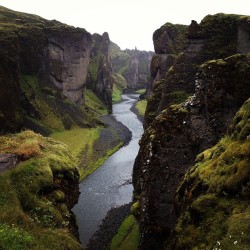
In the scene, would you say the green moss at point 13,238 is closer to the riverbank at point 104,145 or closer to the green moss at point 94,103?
the riverbank at point 104,145

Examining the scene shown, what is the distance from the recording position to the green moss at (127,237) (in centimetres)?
4056

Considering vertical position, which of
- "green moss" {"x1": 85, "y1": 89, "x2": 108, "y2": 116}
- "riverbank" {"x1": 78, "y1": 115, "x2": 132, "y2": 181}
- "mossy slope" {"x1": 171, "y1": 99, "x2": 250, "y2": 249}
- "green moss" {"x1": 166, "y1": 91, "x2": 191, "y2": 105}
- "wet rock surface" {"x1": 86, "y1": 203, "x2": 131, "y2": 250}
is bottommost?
"wet rock surface" {"x1": 86, "y1": 203, "x2": 131, "y2": 250}

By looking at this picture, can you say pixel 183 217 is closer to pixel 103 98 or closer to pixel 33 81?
pixel 33 81

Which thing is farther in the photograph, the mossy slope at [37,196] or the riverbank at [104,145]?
the riverbank at [104,145]

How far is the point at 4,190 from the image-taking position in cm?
2955

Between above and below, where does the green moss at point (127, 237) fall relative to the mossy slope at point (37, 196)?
below

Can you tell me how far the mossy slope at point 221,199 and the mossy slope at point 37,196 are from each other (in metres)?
10.8

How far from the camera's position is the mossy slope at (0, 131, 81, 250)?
2567 centimetres

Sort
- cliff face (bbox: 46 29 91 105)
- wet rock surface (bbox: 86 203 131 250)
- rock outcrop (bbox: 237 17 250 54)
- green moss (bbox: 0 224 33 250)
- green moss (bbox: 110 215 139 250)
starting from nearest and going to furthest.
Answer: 1. green moss (bbox: 0 224 33 250)
2. green moss (bbox: 110 215 139 250)
3. wet rock surface (bbox: 86 203 131 250)
4. rock outcrop (bbox: 237 17 250 54)
5. cliff face (bbox: 46 29 91 105)

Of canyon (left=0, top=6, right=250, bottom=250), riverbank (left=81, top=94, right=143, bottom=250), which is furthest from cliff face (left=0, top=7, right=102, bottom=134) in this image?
riverbank (left=81, top=94, right=143, bottom=250)

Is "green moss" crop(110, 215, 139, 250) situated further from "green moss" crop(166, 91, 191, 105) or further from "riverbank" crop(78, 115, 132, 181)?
"riverbank" crop(78, 115, 132, 181)

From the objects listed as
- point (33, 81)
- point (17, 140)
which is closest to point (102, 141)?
point (33, 81)

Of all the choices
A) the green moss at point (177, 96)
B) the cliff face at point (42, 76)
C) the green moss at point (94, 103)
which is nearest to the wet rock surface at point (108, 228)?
the green moss at point (177, 96)

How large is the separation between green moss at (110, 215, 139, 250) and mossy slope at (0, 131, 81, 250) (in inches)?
323
